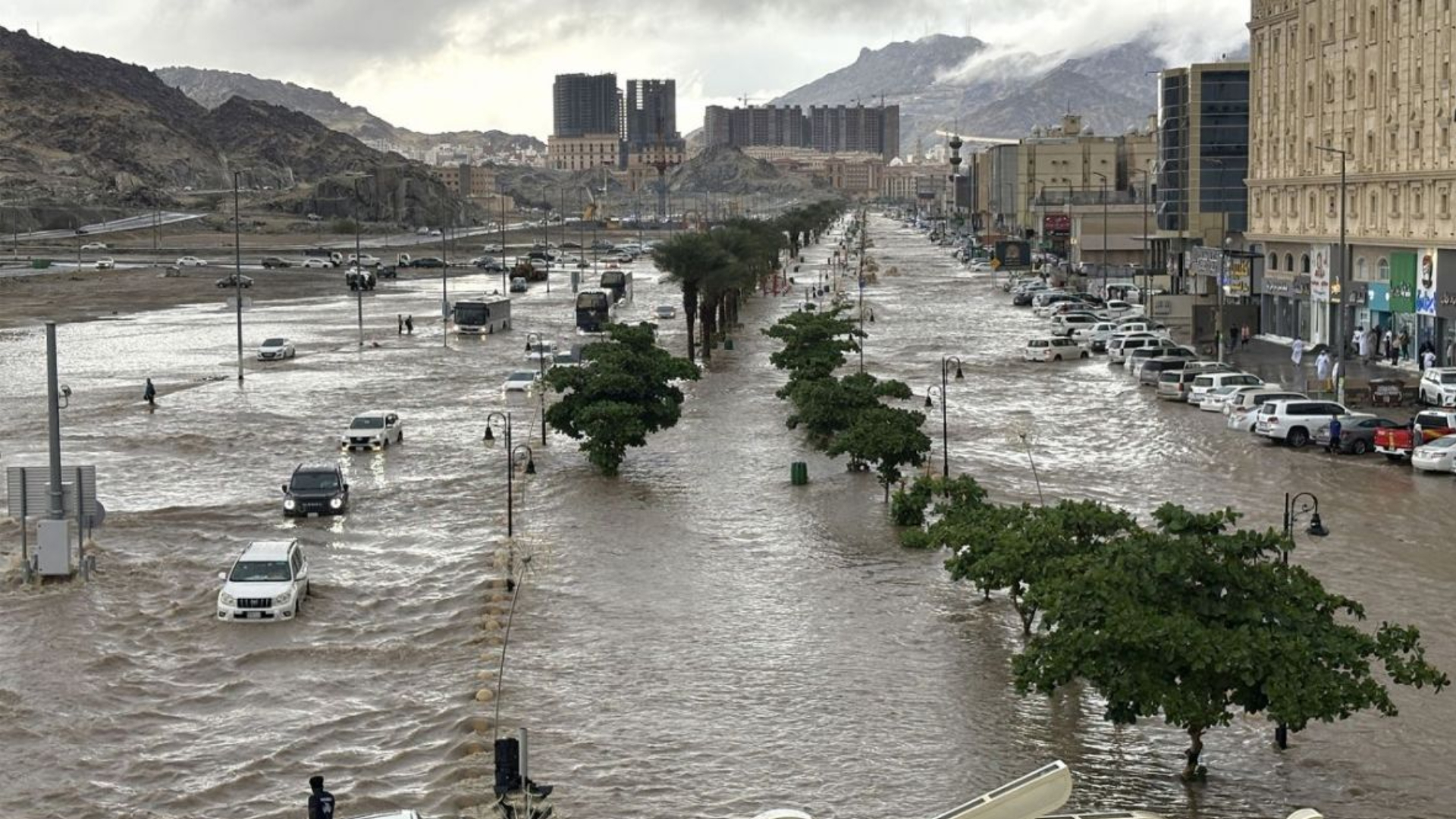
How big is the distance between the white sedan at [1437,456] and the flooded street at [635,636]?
67 cm

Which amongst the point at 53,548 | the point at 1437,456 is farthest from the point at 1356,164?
the point at 53,548

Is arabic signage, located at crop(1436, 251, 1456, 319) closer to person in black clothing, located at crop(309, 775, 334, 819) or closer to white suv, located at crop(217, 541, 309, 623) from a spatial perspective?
white suv, located at crop(217, 541, 309, 623)

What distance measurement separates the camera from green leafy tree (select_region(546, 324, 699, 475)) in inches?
1877

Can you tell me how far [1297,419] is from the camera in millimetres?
A: 52281

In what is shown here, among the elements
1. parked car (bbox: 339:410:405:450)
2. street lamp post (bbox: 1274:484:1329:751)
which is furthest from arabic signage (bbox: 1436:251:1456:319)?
parked car (bbox: 339:410:405:450)

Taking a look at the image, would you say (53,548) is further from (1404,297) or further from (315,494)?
(1404,297)

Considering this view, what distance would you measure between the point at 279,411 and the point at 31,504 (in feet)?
92.2

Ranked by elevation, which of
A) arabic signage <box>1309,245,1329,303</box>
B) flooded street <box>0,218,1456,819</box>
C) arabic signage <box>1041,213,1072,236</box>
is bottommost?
flooded street <box>0,218,1456,819</box>

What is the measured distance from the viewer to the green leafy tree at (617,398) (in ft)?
156

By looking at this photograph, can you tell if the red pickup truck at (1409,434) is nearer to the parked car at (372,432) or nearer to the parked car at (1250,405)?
the parked car at (1250,405)

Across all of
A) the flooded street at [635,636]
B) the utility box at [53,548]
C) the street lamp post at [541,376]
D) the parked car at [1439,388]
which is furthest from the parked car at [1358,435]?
the utility box at [53,548]

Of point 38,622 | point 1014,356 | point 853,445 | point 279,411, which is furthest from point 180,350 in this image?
point 38,622

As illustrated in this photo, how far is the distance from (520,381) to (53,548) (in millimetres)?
33737

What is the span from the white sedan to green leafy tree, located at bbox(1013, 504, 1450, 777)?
2515cm
